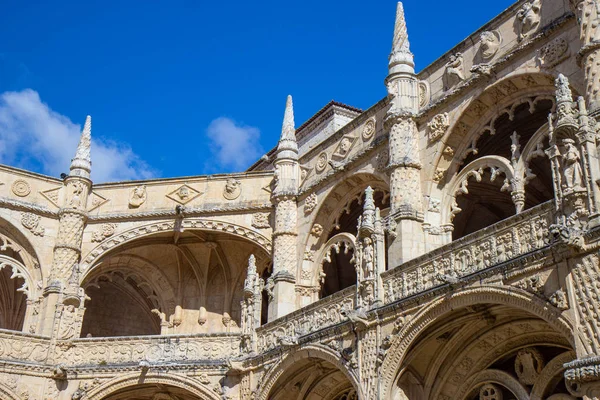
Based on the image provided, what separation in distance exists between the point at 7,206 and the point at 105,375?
199 inches

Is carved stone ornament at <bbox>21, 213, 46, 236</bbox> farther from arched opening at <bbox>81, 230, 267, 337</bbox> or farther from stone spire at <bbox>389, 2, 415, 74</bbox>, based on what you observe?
stone spire at <bbox>389, 2, 415, 74</bbox>

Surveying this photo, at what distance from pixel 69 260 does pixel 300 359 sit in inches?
279

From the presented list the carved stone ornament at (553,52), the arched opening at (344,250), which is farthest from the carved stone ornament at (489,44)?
the arched opening at (344,250)

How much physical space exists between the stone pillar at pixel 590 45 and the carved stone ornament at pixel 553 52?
876mm

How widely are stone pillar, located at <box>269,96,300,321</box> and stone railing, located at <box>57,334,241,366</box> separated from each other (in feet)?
4.22

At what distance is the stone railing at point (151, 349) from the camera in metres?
18.4

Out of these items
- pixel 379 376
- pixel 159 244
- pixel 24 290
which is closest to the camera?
pixel 379 376

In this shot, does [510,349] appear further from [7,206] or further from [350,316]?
[7,206]

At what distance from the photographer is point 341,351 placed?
1493cm

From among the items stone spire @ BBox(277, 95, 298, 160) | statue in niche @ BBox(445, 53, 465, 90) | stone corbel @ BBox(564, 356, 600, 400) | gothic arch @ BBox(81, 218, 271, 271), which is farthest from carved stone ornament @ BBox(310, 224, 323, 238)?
stone corbel @ BBox(564, 356, 600, 400)

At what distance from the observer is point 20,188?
21.0 m

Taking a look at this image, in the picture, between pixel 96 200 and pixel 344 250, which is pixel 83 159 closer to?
pixel 96 200

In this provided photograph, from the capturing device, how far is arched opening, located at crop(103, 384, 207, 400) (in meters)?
18.7

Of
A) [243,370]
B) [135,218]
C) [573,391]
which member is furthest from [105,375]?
[573,391]
